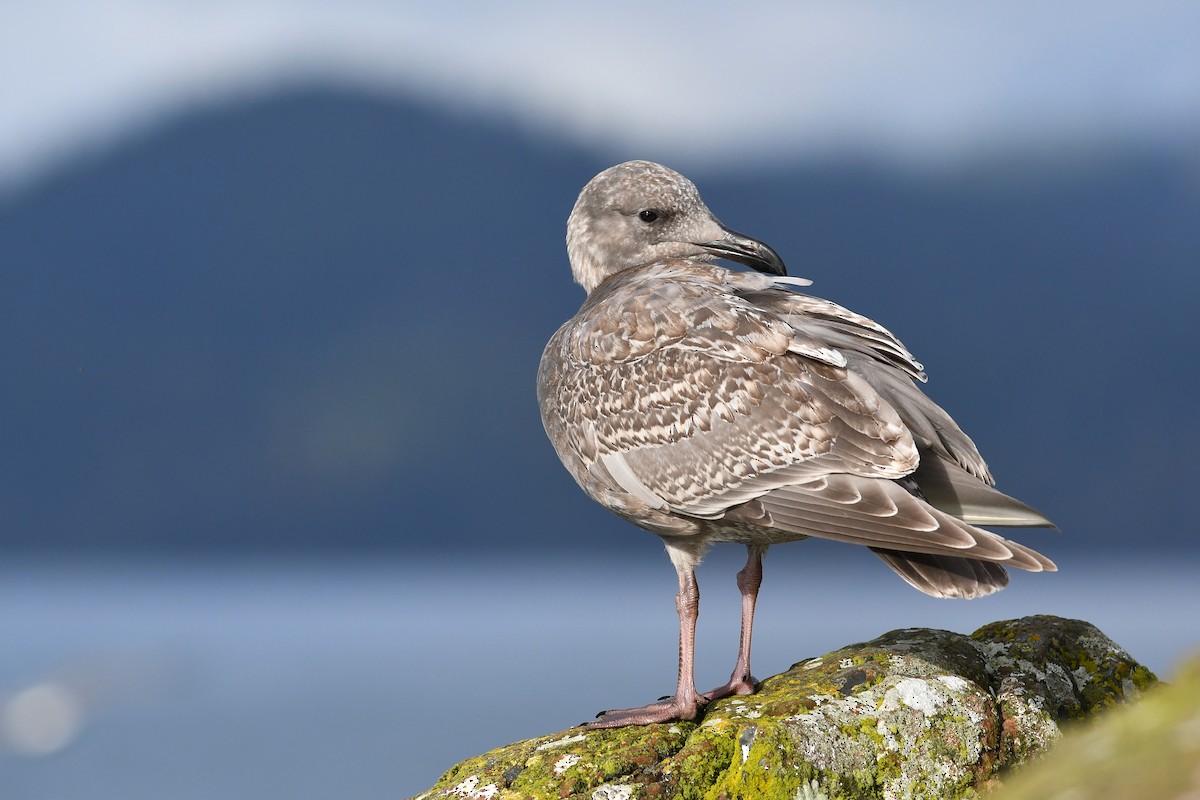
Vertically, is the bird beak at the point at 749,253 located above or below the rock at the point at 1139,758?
above

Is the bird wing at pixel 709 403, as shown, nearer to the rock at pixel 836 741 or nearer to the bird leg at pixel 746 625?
the bird leg at pixel 746 625

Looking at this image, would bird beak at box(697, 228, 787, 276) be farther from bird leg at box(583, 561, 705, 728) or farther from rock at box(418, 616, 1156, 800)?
rock at box(418, 616, 1156, 800)

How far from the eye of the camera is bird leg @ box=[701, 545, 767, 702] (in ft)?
26.4

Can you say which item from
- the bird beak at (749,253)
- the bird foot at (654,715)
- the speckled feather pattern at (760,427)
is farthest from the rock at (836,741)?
the bird beak at (749,253)

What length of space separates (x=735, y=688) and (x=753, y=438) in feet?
6.07

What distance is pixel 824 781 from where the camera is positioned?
6.45 meters

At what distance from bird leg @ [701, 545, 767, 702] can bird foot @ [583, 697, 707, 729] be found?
1.75ft

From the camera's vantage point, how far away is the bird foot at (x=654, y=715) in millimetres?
7289

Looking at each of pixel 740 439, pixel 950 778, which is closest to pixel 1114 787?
pixel 950 778

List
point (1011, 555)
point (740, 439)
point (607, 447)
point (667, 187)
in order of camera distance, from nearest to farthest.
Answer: point (1011, 555) → point (740, 439) → point (607, 447) → point (667, 187)

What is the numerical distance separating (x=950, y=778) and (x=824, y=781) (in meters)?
0.78

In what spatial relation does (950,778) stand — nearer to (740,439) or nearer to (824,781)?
(824,781)

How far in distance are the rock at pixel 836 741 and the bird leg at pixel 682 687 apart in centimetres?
13

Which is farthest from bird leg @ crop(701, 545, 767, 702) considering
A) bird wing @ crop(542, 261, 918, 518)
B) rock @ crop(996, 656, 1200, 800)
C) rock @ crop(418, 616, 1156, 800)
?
rock @ crop(996, 656, 1200, 800)
